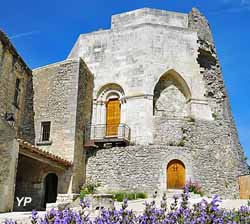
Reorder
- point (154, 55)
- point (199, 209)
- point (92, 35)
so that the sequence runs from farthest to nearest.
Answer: point (92, 35) → point (154, 55) → point (199, 209)

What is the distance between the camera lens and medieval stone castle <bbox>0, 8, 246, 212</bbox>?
53.2 ft

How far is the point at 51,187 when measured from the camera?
669 inches

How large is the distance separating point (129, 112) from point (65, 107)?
10.9ft

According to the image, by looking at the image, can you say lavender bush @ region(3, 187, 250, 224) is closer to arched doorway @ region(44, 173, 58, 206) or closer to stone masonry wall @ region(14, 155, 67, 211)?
stone masonry wall @ region(14, 155, 67, 211)

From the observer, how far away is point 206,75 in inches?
773

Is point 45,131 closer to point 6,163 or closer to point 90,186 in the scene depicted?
point 90,186

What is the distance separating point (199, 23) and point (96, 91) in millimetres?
7166

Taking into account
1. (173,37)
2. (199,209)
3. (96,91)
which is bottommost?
(199,209)

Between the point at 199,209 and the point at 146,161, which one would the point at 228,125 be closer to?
the point at 146,161

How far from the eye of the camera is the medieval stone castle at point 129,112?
1622cm

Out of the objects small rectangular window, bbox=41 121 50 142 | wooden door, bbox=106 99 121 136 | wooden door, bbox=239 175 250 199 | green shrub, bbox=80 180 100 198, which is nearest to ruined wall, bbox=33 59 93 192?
small rectangular window, bbox=41 121 50 142

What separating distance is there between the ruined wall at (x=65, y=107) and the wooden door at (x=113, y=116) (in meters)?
1.14

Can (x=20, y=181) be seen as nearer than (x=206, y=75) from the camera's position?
Yes

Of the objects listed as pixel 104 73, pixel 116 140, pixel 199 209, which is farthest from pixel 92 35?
pixel 199 209
